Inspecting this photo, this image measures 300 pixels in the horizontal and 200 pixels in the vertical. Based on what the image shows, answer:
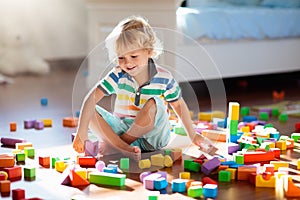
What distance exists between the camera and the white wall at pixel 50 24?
382 cm

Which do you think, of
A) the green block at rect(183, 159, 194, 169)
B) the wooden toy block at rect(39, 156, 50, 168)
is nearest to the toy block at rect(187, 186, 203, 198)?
the green block at rect(183, 159, 194, 169)

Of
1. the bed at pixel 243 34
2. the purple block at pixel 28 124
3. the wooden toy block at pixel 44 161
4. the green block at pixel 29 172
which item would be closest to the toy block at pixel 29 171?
the green block at pixel 29 172

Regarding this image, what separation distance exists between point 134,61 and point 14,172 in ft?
1.44

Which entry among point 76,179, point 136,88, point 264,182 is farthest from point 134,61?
point 264,182

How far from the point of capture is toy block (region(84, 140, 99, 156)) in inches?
71.7

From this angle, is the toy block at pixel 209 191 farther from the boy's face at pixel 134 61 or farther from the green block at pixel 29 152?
the green block at pixel 29 152

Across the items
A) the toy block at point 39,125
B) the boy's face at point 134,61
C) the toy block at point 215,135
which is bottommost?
the toy block at point 215,135

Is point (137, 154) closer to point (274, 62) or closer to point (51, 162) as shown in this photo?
point (51, 162)

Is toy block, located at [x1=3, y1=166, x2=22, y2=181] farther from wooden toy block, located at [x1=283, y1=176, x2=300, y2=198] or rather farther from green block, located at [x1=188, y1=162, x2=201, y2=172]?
wooden toy block, located at [x1=283, y1=176, x2=300, y2=198]

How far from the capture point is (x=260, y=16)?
340 cm

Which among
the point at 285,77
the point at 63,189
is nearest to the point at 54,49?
the point at 285,77

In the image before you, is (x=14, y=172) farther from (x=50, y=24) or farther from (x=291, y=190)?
(x=50, y=24)

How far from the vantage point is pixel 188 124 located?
→ 189cm

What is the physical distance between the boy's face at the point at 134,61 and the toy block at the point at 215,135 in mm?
331
